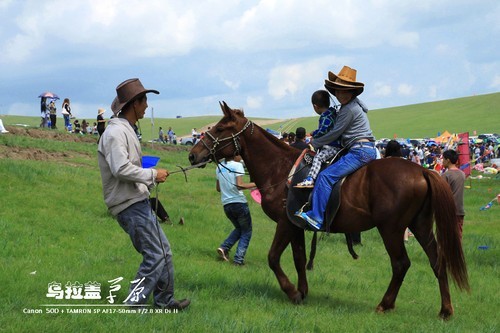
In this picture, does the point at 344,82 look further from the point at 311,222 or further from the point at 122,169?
the point at 122,169

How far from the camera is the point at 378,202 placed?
799cm

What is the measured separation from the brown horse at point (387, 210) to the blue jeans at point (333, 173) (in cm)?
13

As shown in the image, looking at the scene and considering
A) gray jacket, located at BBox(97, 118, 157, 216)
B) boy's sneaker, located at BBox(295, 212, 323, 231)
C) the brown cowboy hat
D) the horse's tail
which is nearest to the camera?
gray jacket, located at BBox(97, 118, 157, 216)

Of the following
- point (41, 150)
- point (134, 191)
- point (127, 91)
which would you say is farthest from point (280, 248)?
point (41, 150)

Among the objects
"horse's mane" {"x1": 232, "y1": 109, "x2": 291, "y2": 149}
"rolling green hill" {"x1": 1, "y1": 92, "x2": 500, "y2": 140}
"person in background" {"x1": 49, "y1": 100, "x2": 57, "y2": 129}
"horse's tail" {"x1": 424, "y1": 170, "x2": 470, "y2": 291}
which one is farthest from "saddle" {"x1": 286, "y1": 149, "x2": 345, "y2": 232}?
"rolling green hill" {"x1": 1, "y1": 92, "x2": 500, "y2": 140}

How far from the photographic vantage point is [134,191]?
21.3 feet

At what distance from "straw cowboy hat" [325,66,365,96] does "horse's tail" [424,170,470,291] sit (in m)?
1.58

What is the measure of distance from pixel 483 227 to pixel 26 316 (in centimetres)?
1509

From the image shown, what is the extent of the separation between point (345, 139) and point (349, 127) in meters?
0.18

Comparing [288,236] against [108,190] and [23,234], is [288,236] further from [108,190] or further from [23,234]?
[23,234]

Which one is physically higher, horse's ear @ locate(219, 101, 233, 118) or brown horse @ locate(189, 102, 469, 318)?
horse's ear @ locate(219, 101, 233, 118)

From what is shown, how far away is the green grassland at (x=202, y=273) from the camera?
6.50 metres

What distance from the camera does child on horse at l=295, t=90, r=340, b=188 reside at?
8.23 meters

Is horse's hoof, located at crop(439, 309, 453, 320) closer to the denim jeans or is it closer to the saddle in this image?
the saddle
